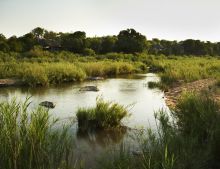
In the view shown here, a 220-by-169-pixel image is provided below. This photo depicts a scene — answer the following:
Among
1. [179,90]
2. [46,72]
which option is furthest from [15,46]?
[179,90]

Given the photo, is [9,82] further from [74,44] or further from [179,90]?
[74,44]

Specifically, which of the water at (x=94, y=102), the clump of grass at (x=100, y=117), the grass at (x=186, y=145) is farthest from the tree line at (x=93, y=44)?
the grass at (x=186, y=145)

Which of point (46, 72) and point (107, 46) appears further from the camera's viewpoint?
point (107, 46)

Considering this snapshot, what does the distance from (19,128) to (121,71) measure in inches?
974

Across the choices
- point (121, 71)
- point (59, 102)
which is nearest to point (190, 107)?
point (59, 102)

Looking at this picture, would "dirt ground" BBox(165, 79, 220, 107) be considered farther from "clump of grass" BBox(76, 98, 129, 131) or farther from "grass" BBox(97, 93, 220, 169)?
"grass" BBox(97, 93, 220, 169)

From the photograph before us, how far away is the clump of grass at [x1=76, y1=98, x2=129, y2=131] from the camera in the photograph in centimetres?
875

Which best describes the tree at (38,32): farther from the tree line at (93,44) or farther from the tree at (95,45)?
the tree at (95,45)

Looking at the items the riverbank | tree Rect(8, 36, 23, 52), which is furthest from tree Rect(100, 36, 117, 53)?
the riverbank

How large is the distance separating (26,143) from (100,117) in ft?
14.8

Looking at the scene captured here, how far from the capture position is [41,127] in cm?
448

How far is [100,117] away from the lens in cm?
878

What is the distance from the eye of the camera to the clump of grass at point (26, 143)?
4.20m

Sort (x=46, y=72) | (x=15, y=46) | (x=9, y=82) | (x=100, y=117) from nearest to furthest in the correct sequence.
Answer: (x=100, y=117) < (x=9, y=82) < (x=46, y=72) < (x=15, y=46)
